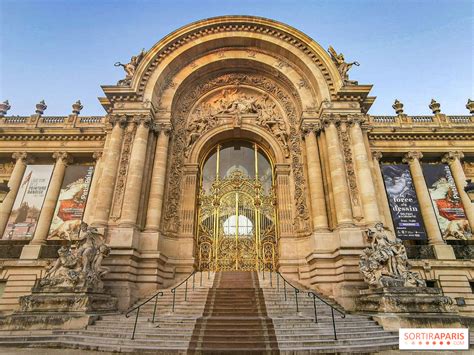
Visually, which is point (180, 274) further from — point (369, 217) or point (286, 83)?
point (286, 83)

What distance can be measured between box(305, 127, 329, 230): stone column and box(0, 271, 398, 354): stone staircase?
13.1 ft

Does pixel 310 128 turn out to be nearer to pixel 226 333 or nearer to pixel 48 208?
pixel 226 333

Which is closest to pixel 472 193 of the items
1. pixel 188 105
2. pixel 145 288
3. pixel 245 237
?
pixel 245 237

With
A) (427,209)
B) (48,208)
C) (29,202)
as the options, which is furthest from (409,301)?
(29,202)

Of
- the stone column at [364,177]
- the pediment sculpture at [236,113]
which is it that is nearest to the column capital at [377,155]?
the stone column at [364,177]

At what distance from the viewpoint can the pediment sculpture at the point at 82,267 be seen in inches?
343

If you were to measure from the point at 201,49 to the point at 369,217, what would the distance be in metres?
12.6

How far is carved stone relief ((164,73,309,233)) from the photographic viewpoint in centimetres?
1401

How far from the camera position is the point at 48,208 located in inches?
604

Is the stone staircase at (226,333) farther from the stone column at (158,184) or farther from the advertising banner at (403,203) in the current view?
the advertising banner at (403,203)

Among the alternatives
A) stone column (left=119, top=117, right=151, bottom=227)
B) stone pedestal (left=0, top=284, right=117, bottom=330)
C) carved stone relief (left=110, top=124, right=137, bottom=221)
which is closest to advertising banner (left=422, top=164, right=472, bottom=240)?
stone column (left=119, top=117, right=151, bottom=227)

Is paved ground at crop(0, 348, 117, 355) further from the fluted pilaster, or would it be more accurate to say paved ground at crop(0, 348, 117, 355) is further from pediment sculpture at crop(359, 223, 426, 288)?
the fluted pilaster

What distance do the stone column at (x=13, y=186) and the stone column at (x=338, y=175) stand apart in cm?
1783

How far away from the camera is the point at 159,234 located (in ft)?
39.5
